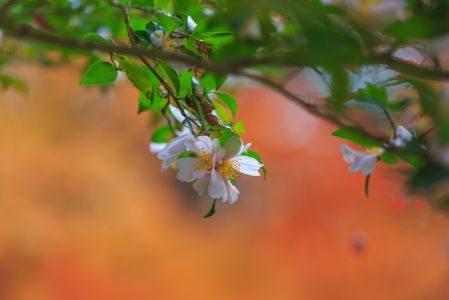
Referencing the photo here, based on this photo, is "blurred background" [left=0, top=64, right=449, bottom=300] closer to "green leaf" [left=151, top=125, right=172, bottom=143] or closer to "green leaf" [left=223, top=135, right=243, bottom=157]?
"green leaf" [left=151, top=125, right=172, bottom=143]

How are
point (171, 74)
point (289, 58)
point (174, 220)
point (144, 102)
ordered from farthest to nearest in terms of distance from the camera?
1. point (174, 220)
2. point (144, 102)
3. point (171, 74)
4. point (289, 58)

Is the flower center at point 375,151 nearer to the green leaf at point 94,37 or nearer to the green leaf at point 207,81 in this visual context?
the green leaf at point 207,81

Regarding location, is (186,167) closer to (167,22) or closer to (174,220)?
(167,22)

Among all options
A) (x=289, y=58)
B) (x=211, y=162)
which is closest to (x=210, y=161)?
(x=211, y=162)

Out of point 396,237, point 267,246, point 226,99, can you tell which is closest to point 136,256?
point 267,246

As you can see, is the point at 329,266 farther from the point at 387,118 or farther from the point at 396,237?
the point at 387,118

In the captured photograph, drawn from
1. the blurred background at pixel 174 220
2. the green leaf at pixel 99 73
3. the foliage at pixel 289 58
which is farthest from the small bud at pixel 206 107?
the blurred background at pixel 174 220
